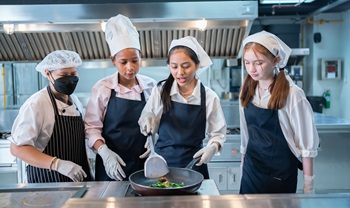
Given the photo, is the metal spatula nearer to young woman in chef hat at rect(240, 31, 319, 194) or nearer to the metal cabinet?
young woman in chef hat at rect(240, 31, 319, 194)

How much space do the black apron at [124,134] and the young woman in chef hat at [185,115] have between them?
0.42 feet

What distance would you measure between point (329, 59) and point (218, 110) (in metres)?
3.51

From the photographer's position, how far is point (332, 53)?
14.9ft

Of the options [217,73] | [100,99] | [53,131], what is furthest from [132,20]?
[217,73]

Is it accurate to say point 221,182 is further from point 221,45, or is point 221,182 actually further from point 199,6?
point 199,6

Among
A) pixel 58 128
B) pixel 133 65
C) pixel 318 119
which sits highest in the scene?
pixel 133 65

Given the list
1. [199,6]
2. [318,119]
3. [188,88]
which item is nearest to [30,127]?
[188,88]

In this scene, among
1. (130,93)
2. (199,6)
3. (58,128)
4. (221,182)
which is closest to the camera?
(58,128)

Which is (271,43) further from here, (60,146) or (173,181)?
(60,146)

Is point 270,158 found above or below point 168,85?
below

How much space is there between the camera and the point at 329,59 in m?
4.47

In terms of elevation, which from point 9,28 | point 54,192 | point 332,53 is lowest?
point 54,192

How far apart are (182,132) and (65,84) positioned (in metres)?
0.70

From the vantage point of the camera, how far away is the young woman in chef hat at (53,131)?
1.53 meters
